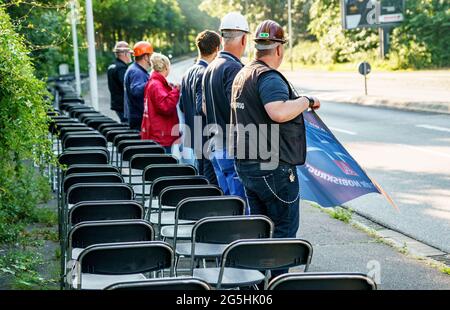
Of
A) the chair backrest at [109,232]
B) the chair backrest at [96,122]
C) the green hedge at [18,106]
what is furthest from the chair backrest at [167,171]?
the chair backrest at [96,122]

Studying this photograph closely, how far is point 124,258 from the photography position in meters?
4.43

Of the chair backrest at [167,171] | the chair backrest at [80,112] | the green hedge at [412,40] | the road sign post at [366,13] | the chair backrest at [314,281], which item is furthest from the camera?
the green hedge at [412,40]

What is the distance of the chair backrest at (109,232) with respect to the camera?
192 inches

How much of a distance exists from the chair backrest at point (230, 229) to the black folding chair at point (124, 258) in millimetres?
542

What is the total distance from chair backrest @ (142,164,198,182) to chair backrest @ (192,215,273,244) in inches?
98.2

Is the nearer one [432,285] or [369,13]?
[432,285]

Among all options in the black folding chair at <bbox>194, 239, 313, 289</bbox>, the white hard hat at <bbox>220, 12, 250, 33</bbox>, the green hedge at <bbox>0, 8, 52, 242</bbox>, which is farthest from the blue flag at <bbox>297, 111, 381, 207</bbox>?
the green hedge at <bbox>0, 8, 52, 242</bbox>

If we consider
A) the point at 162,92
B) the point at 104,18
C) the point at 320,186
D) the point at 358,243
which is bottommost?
the point at 358,243

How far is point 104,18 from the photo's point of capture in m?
59.2

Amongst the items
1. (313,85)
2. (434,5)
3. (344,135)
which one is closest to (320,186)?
(344,135)

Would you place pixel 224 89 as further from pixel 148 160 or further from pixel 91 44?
pixel 91 44

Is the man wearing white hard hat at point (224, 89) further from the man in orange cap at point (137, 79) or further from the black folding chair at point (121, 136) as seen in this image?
the man in orange cap at point (137, 79)
